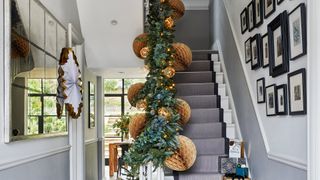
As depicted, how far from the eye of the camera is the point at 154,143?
3.60 meters

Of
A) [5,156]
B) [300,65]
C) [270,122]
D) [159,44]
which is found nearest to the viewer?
[5,156]

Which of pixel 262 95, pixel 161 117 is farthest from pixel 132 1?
pixel 262 95

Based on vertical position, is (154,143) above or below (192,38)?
below

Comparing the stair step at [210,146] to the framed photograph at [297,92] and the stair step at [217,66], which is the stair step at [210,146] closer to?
the stair step at [217,66]

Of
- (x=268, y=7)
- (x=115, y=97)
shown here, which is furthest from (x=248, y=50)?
(x=115, y=97)

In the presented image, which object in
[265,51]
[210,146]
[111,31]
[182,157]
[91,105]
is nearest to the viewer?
[265,51]

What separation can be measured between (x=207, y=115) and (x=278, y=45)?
7.29ft

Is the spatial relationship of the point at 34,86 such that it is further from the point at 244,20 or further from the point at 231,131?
the point at 231,131

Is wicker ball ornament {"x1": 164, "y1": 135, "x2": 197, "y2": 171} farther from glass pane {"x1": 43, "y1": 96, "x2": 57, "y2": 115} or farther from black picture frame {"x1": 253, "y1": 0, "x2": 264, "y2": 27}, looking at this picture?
black picture frame {"x1": 253, "y1": 0, "x2": 264, "y2": 27}

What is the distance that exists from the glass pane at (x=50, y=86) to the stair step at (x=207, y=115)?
2016 mm

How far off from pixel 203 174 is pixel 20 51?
2423 mm

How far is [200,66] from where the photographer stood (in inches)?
233

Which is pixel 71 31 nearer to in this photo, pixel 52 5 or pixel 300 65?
pixel 52 5

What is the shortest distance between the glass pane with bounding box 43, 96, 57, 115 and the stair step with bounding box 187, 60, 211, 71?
291cm
